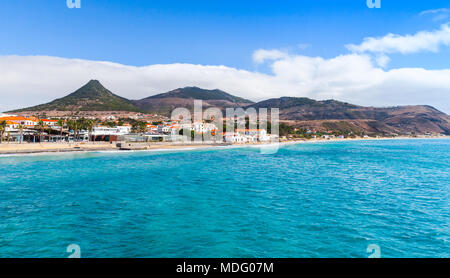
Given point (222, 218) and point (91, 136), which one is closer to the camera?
point (222, 218)

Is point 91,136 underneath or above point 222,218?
above

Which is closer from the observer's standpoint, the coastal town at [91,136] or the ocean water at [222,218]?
the ocean water at [222,218]

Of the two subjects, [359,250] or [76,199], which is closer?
[359,250]

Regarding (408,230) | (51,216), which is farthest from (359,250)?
(51,216)

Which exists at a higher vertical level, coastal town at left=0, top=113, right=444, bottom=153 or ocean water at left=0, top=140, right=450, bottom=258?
coastal town at left=0, top=113, right=444, bottom=153

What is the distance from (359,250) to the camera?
11328 millimetres

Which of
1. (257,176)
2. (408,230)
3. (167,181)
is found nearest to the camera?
(408,230)

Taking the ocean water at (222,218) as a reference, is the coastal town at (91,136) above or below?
above

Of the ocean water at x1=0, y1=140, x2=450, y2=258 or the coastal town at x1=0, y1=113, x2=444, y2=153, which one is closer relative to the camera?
the ocean water at x1=0, y1=140, x2=450, y2=258
